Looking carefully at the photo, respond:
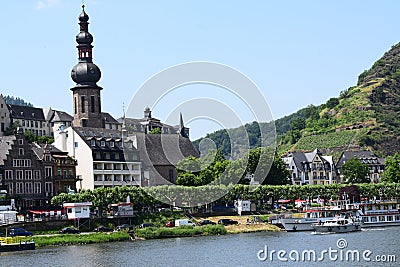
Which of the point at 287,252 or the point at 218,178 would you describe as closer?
the point at 287,252

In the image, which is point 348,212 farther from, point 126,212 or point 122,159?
point 122,159

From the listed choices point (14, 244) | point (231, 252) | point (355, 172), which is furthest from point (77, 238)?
point (355, 172)

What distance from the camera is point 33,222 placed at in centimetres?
10838

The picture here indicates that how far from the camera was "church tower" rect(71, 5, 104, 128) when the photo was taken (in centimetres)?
15300

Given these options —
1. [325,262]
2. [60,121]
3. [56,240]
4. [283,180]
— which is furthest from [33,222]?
[60,121]

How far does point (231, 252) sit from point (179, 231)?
25.7 m

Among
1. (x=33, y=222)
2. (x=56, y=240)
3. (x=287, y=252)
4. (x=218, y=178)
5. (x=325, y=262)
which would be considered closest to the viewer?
(x=325, y=262)

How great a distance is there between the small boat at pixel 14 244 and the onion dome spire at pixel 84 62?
2513 inches

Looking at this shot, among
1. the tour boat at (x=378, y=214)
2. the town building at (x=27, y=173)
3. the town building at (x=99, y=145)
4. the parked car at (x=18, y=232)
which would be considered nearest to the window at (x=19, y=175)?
the town building at (x=27, y=173)

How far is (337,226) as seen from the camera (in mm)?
110062

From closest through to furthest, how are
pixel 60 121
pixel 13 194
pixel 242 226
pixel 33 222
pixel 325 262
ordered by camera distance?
pixel 325 262
pixel 33 222
pixel 242 226
pixel 13 194
pixel 60 121

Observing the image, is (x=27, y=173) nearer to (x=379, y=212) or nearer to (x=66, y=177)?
(x=66, y=177)

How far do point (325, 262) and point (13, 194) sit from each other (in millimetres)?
66233

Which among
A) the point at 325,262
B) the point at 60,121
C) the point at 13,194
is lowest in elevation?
the point at 325,262
